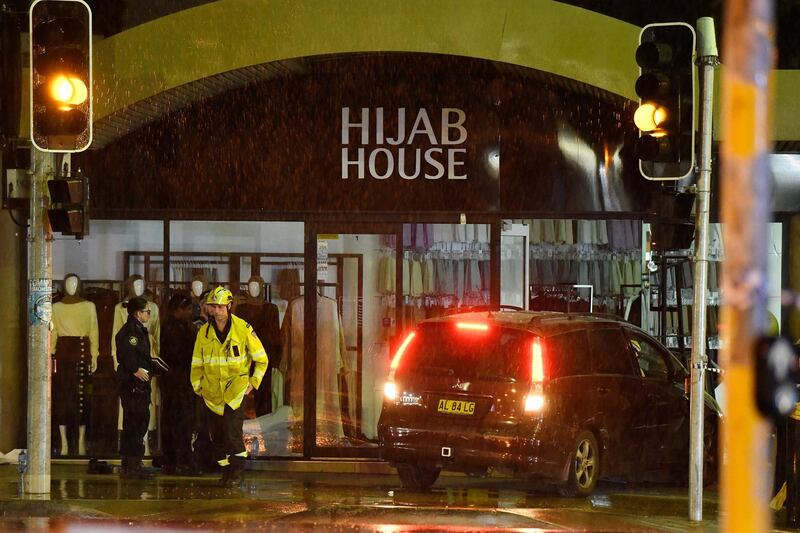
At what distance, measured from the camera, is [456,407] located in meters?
11.7

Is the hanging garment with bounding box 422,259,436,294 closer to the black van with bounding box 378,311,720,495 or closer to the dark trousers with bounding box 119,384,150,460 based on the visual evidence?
the black van with bounding box 378,311,720,495

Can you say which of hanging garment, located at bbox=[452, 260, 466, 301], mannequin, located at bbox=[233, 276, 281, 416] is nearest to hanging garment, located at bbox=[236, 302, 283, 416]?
mannequin, located at bbox=[233, 276, 281, 416]

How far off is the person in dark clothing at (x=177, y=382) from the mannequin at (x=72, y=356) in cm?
95

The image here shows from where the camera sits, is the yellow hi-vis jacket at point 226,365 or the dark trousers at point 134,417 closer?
the yellow hi-vis jacket at point 226,365

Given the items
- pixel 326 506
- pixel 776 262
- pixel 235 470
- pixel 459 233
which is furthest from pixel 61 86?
pixel 776 262

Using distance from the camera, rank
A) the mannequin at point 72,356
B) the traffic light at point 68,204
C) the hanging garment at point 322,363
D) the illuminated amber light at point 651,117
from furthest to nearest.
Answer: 1. the hanging garment at point 322,363
2. the mannequin at point 72,356
3. the traffic light at point 68,204
4. the illuminated amber light at point 651,117

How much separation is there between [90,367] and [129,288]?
102cm

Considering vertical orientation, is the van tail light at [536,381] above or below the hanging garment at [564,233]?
below

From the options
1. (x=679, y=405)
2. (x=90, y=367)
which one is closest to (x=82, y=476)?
(x=90, y=367)

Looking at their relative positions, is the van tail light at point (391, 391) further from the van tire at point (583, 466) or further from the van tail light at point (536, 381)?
the van tire at point (583, 466)

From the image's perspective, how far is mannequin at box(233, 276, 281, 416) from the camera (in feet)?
48.6

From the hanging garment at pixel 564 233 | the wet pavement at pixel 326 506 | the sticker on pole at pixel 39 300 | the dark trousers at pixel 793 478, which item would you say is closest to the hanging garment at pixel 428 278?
the hanging garment at pixel 564 233

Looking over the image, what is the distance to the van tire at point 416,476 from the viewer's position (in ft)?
41.3

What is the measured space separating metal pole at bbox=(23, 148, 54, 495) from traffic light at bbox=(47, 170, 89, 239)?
16.1 inches
